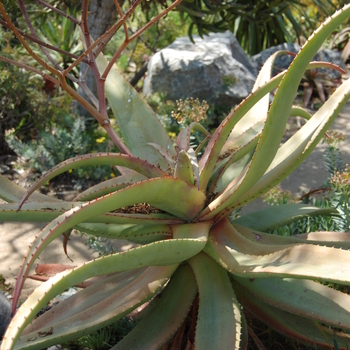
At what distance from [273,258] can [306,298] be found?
0.21 metres

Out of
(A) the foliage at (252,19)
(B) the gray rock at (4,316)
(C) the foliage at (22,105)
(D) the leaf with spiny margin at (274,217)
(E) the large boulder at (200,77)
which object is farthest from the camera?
(E) the large boulder at (200,77)

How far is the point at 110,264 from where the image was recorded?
144 cm

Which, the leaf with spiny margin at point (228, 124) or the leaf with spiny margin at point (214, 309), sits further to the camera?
the leaf with spiny margin at point (228, 124)

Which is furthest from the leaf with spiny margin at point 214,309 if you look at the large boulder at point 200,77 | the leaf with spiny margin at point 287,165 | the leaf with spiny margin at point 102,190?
the large boulder at point 200,77

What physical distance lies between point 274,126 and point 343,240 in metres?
0.83

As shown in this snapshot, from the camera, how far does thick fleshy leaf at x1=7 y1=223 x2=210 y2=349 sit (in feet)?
3.88

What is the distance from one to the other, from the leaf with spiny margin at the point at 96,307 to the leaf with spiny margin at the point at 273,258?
9.3 inches

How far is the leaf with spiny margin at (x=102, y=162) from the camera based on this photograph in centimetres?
169

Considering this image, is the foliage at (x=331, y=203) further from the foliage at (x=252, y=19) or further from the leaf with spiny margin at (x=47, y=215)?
the foliage at (x=252, y=19)

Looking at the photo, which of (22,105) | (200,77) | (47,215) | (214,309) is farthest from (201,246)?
(200,77)

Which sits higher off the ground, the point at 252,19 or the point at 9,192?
the point at 9,192

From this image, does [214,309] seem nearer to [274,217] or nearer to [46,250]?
[274,217]

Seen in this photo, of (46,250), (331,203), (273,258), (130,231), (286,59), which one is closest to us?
(273,258)

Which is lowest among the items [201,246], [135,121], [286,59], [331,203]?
[286,59]
